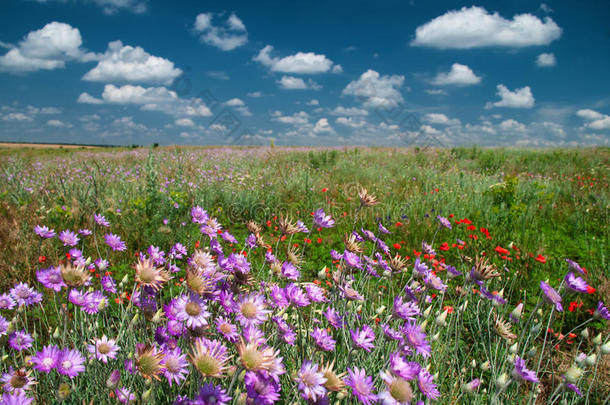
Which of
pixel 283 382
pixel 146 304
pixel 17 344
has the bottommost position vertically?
pixel 283 382

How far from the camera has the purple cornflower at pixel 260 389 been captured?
91 cm

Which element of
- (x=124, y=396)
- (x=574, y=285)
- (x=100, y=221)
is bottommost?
(x=124, y=396)

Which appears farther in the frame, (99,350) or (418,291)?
(418,291)

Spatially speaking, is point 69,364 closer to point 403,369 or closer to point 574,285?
point 403,369

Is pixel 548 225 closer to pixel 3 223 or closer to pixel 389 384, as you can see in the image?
pixel 389 384

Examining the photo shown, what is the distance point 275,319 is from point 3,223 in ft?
14.8

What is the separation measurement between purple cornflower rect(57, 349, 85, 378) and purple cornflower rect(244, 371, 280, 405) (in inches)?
22.0

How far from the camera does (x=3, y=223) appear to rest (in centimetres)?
394

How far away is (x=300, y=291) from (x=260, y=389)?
1.29 feet

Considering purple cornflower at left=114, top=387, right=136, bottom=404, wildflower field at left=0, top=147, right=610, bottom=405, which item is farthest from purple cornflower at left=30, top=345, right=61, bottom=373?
purple cornflower at left=114, top=387, right=136, bottom=404

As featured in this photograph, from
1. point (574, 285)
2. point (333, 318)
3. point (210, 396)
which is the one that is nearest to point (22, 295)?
point (210, 396)

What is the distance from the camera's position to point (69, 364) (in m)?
1.04

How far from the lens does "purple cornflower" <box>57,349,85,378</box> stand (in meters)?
1.01

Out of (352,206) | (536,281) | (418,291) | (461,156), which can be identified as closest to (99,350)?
(418,291)
